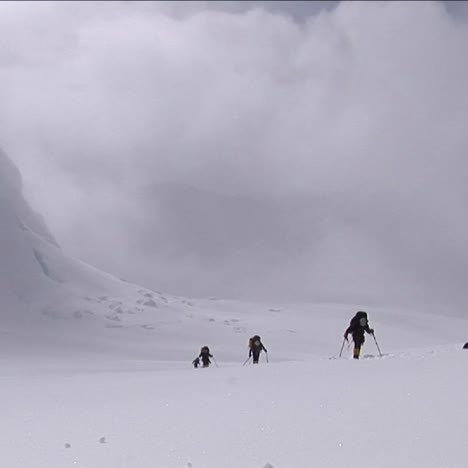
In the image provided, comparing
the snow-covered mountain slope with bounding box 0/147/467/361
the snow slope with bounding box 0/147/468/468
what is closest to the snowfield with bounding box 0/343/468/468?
the snow slope with bounding box 0/147/468/468

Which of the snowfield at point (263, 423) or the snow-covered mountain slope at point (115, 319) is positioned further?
the snow-covered mountain slope at point (115, 319)

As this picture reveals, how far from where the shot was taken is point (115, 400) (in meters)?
9.83

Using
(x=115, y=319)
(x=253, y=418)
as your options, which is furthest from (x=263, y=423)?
(x=115, y=319)

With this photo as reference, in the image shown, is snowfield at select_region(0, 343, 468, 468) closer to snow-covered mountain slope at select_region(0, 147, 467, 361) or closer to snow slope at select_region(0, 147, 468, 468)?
snow slope at select_region(0, 147, 468, 468)

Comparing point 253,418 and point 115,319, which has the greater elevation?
point 115,319

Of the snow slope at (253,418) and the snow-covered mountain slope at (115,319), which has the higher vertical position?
the snow-covered mountain slope at (115,319)

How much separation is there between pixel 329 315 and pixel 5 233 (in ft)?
97.3

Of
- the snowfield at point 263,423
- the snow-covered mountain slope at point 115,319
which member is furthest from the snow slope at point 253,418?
the snow-covered mountain slope at point 115,319

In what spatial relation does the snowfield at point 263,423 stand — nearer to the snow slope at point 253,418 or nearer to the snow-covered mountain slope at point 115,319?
the snow slope at point 253,418

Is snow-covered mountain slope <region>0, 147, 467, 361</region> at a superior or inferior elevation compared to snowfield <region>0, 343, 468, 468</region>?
superior

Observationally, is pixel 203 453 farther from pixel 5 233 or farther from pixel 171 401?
pixel 5 233

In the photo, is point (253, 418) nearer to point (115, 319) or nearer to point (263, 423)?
point (263, 423)

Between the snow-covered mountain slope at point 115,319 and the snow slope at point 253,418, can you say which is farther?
the snow-covered mountain slope at point 115,319

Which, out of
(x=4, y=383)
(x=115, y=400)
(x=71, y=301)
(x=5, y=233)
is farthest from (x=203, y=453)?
(x=5, y=233)
